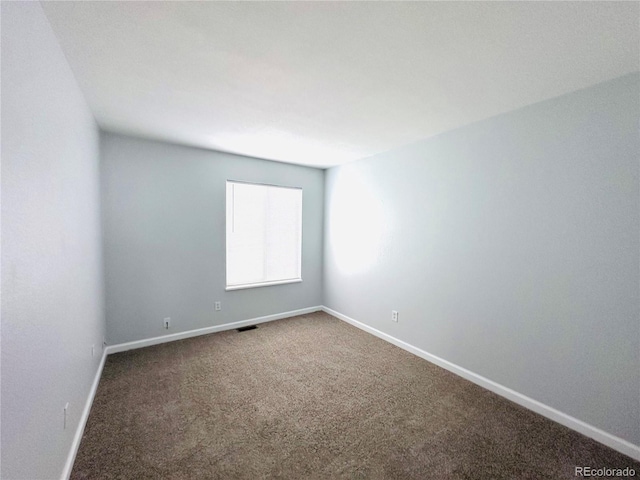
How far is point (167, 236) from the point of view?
3.28 meters

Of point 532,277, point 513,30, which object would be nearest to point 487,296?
point 532,277

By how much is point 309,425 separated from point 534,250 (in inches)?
87.0

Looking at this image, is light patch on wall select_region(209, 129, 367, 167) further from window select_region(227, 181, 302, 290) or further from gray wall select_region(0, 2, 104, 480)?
gray wall select_region(0, 2, 104, 480)

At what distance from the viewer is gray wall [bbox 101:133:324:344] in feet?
9.82

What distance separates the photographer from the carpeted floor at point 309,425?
5.34ft

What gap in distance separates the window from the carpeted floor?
1.32 m

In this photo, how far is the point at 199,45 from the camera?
1494mm

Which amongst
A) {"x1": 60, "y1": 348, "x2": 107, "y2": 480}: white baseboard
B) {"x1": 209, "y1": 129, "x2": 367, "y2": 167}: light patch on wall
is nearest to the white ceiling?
{"x1": 209, "y1": 129, "x2": 367, "y2": 167}: light patch on wall

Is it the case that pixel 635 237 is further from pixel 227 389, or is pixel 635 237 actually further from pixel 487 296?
pixel 227 389

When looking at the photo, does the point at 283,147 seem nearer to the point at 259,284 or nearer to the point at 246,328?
the point at 259,284

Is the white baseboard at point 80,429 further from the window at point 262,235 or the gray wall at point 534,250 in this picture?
the gray wall at point 534,250

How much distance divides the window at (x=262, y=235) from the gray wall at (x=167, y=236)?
0.50 ft

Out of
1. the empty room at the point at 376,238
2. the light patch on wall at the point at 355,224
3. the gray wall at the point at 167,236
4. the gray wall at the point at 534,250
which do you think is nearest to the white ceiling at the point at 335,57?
the empty room at the point at 376,238

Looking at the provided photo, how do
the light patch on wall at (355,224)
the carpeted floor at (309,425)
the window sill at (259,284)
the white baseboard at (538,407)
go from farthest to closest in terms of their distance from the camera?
1. the window sill at (259,284)
2. the light patch on wall at (355,224)
3. the white baseboard at (538,407)
4. the carpeted floor at (309,425)
